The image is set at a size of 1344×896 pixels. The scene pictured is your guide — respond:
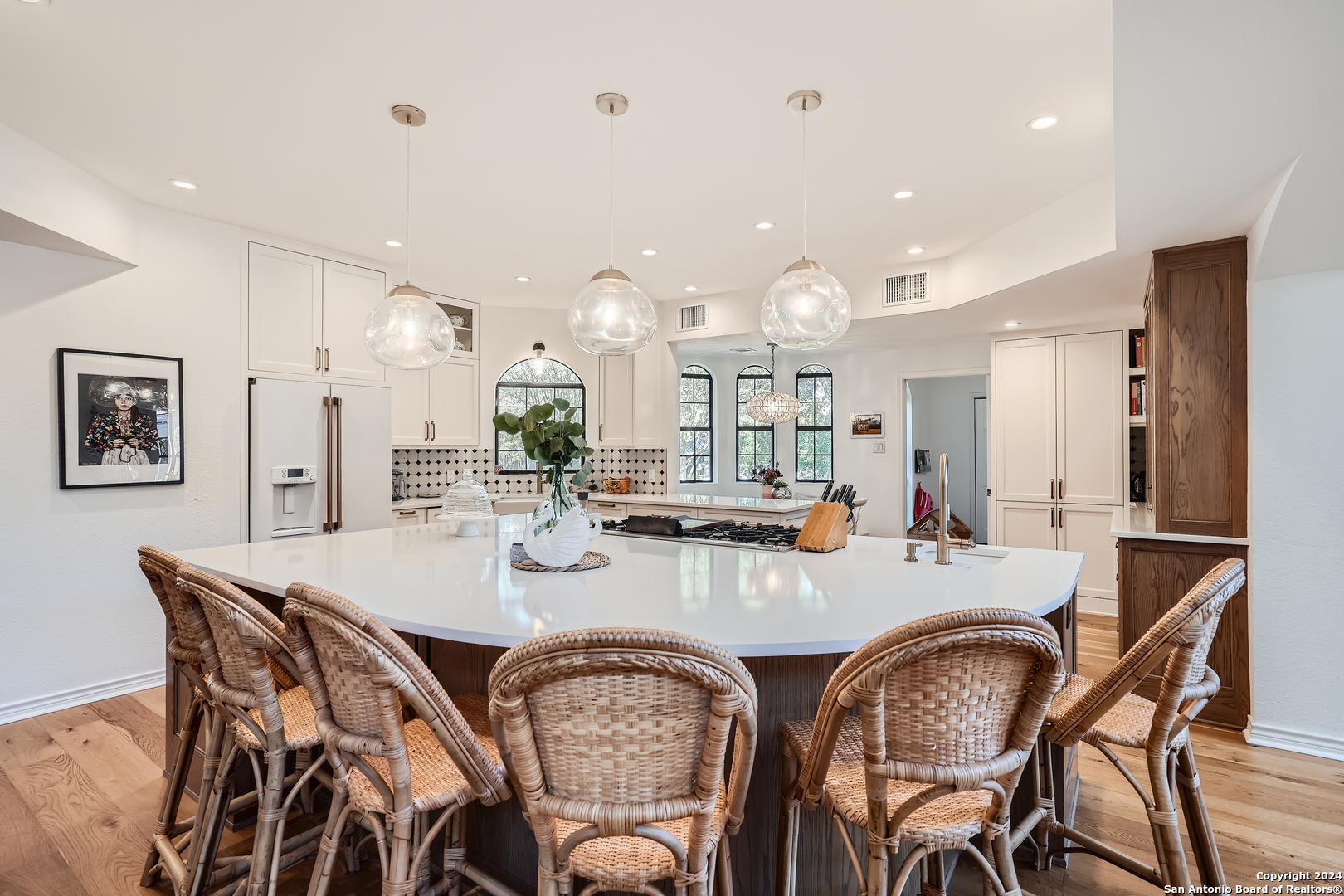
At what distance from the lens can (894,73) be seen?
2.32 meters

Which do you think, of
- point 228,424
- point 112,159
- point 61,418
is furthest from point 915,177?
point 61,418

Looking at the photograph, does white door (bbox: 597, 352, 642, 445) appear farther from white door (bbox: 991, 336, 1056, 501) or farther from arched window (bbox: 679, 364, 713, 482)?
white door (bbox: 991, 336, 1056, 501)

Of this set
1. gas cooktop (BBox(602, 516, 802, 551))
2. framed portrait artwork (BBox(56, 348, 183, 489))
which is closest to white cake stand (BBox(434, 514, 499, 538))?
gas cooktop (BBox(602, 516, 802, 551))

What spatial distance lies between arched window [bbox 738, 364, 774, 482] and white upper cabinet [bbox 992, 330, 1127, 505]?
309 centimetres

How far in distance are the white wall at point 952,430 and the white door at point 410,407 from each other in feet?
18.6

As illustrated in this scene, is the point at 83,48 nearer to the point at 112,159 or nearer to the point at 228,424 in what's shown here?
the point at 112,159

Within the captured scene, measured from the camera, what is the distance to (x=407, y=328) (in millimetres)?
2625

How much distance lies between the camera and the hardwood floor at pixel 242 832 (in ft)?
6.41

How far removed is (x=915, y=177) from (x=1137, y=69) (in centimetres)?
157

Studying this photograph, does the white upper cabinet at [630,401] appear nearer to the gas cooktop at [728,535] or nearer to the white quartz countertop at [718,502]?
the white quartz countertop at [718,502]

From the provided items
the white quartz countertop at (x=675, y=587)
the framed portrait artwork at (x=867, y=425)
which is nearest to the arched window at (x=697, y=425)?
the framed portrait artwork at (x=867, y=425)

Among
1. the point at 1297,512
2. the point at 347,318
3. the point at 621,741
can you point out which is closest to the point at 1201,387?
the point at 1297,512

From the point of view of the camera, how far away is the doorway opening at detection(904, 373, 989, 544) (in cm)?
819

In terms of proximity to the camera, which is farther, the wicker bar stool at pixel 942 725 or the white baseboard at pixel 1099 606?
the white baseboard at pixel 1099 606
